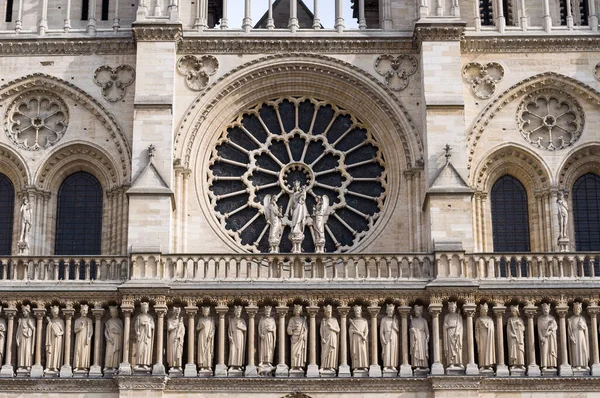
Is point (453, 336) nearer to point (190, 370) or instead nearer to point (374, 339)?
point (374, 339)

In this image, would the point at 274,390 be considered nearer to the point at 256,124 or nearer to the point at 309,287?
the point at 309,287

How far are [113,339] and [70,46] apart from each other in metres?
6.33

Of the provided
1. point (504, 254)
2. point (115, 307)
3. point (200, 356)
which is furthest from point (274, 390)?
point (504, 254)

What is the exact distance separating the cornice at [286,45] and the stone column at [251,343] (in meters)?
5.51

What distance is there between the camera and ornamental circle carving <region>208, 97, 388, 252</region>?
2902cm

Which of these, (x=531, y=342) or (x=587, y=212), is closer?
(x=531, y=342)

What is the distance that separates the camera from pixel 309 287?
→ 88.3 ft

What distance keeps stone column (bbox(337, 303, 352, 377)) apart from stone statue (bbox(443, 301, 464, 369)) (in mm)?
1774

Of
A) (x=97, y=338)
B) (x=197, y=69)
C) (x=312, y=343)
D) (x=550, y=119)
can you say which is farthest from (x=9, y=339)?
(x=550, y=119)

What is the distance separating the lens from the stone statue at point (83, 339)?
87.6 ft

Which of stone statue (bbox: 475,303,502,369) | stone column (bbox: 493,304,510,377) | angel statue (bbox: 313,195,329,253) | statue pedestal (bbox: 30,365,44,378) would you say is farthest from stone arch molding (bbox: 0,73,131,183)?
stone column (bbox: 493,304,510,377)

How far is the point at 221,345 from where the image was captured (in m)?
26.7

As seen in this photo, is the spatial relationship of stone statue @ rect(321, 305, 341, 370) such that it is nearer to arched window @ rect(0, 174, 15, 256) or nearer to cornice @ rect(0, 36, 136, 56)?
arched window @ rect(0, 174, 15, 256)

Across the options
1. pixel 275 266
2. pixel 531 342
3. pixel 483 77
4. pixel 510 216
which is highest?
pixel 483 77
